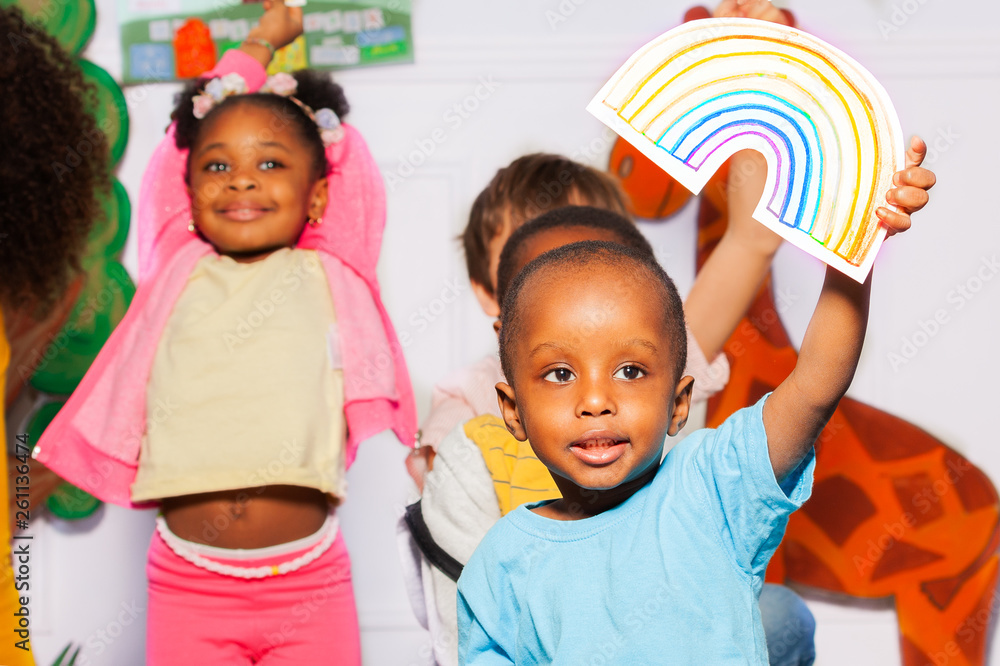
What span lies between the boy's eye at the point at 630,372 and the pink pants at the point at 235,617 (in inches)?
42.4

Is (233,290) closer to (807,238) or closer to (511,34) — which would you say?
(511,34)

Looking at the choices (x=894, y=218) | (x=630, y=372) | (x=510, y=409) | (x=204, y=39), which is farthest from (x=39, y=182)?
(x=894, y=218)

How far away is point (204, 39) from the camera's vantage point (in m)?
2.18

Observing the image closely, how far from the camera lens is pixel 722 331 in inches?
74.3

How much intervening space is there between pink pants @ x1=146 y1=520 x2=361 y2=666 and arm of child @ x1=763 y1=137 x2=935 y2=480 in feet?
3.94

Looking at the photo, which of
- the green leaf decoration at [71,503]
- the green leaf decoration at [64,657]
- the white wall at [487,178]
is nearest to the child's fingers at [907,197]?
the white wall at [487,178]

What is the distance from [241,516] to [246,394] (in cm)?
24

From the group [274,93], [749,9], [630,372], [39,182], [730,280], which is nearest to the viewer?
[630,372]

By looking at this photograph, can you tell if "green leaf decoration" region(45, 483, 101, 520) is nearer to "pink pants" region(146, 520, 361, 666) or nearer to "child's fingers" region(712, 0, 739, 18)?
"pink pants" region(146, 520, 361, 666)

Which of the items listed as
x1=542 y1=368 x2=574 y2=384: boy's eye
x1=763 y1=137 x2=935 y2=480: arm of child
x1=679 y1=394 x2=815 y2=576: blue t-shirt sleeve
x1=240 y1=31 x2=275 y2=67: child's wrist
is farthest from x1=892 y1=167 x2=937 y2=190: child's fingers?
x1=240 y1=31 x2=275 y2=67: child's wrist

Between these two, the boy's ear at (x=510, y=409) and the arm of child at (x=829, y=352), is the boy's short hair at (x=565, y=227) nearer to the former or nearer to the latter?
the boy's ear at (x=510, y=409)

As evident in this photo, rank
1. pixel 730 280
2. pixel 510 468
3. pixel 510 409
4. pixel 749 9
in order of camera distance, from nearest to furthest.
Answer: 1. pixel 510 409
2. pixel 510 468
3. pixel 749 9
4. pixel 730 280

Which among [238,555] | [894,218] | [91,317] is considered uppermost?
[894,218]

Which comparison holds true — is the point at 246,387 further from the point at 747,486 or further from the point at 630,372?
the point at 747,486
